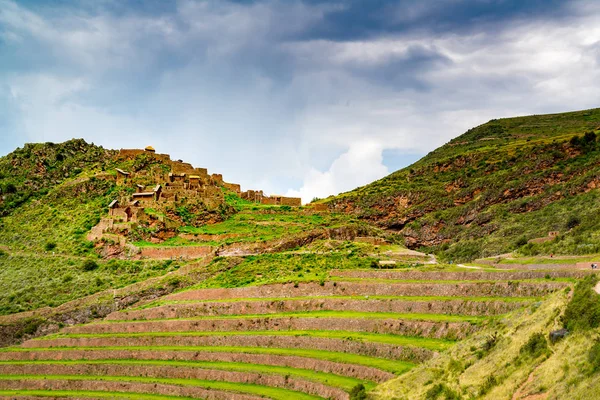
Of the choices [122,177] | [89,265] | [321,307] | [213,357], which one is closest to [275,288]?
[321,307]

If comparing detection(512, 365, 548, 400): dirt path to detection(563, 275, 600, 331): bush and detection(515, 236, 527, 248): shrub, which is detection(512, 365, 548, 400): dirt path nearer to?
detection(563, 275, 600, 331): bush

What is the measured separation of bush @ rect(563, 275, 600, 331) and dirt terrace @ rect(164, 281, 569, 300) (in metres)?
6.11

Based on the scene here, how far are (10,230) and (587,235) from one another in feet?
188

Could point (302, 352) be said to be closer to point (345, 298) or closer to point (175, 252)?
point (345, 298)

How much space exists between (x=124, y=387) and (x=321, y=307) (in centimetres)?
1267

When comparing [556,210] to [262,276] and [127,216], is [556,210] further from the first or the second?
[127,216]

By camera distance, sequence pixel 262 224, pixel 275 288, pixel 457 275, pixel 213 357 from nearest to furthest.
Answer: pixel 457 275
pixel 213 357
pixel 275 288
pixel 262 224

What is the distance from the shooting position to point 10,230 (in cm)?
7519

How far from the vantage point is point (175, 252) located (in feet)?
204

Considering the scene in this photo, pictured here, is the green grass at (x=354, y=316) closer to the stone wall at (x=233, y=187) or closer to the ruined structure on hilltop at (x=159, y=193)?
the ruined structure on hilltop at (x=159, y=193)

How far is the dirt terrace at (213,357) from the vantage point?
32875 mm

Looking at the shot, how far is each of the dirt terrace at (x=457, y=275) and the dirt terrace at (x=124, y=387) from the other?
1247cm

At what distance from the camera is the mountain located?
76375mm

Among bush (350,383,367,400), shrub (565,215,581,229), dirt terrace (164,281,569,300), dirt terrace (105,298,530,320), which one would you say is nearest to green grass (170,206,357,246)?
dirt terrace (164,281,569,300)
